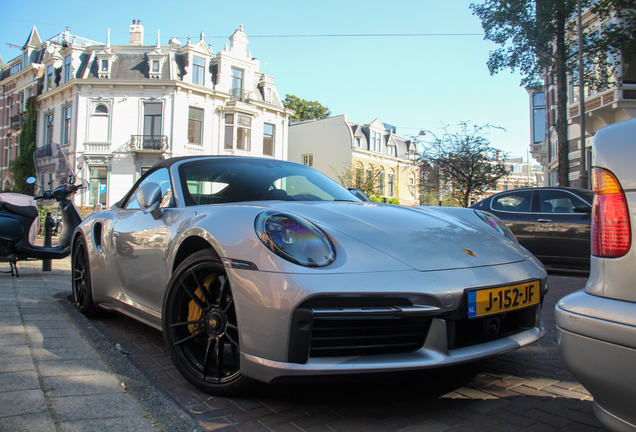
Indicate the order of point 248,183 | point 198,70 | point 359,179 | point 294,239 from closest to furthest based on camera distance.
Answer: point 294,239 → point 248,183 → point 198,70 → point 359,179

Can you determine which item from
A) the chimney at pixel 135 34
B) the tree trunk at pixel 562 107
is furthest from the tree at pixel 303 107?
the tree trunk at pixel 562 107

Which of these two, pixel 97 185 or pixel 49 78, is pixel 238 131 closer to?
pixel 97 185

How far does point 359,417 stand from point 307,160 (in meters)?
37.5

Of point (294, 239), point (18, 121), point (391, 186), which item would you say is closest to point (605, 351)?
point (294, 239)

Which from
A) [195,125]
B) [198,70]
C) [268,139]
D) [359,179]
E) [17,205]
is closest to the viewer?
[17,205]

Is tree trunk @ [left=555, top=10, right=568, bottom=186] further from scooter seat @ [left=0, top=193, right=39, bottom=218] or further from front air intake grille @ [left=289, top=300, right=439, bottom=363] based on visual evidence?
front air intake grille @ [left=289, top=300, right=439, bottom=363]

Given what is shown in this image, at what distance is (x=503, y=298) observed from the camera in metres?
2.09

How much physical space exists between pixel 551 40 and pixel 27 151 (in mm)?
31929

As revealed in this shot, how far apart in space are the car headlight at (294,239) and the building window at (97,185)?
84.7 ft

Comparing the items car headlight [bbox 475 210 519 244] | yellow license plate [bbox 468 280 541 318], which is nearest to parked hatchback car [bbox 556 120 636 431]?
yellow license plate [bbox 468 280 541 318]

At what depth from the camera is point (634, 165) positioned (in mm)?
1451

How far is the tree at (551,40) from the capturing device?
580 inches

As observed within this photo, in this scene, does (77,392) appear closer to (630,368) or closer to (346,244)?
(346,244)

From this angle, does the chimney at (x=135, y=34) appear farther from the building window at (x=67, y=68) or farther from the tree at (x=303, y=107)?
the tree at (x=303, y=107)
